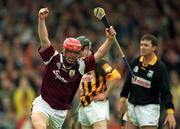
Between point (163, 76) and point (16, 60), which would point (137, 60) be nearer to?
point (163, 76)

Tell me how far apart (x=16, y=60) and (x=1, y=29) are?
1.74 meters

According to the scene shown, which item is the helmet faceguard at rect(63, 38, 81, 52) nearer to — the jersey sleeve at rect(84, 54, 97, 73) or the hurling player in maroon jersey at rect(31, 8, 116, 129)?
the hurling player in maroon jersey at rect(31, 8, 116, 129)

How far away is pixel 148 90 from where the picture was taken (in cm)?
1434

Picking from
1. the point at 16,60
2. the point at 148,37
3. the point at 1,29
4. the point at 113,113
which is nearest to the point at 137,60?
the point at 148,37

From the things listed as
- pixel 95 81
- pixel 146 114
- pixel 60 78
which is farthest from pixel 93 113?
pixel 60 78

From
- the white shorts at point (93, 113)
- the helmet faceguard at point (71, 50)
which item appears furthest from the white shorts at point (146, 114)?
the helmet faceguard at point (71, 50)

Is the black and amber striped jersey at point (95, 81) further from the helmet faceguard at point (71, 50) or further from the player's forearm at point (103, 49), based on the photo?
the helmet faceguard at point (71, 50)

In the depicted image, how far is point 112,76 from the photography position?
1463cm

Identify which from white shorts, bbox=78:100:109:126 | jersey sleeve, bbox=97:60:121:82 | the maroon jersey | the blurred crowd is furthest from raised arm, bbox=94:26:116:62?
the blurred crowd

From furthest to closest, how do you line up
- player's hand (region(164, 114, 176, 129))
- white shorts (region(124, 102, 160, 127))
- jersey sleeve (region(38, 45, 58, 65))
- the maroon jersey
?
white shorts (region(124, 102, 160, 127)) < player's hand (region(164, 114, 176, 129)) < the maroon jersey < jersey sleeve (region(38, 45, 58, 65))

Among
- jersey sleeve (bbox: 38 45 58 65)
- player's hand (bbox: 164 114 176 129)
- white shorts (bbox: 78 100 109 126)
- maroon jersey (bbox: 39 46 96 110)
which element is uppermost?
jersey sleeve (bbox: 38 45 58 65)

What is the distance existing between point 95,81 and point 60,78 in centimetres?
140

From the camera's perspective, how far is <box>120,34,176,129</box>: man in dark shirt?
14.2 meters

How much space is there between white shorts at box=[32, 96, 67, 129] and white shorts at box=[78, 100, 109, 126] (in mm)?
1059
